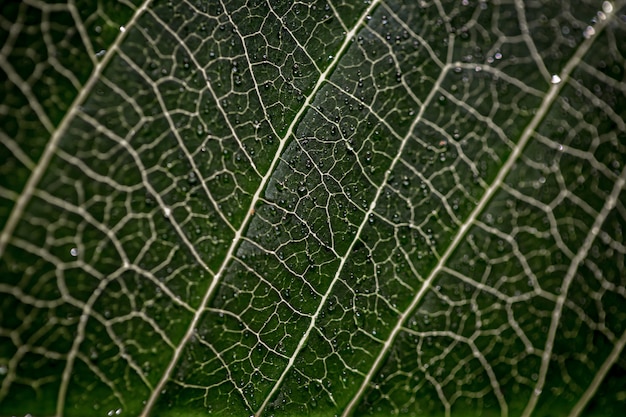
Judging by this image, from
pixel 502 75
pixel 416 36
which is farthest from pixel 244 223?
pixel 502 75

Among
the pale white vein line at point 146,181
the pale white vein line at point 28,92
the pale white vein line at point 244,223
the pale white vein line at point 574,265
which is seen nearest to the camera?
the pale white vein line at point 28,92

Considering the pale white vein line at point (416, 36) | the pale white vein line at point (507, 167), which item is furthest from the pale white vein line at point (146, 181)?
the pale white vein line at point (416, 36)

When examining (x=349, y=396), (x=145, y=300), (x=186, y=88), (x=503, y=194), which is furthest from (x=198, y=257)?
(x=503, y=194)

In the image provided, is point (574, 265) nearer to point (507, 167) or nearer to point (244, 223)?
point (507, 167)

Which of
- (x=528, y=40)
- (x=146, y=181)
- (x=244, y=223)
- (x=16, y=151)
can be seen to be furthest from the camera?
(x=528, y=40)

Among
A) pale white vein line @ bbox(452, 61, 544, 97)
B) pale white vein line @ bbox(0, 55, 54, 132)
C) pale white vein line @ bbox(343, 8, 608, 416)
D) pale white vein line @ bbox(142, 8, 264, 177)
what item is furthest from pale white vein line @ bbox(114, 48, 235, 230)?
pale white vein line @ bbox(452, 61, 544, 97)

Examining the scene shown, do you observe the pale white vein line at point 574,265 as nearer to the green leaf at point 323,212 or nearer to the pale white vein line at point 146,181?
the green leaf at point 323,212

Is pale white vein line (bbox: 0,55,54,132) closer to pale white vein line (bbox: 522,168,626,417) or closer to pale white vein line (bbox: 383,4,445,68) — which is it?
pale white vein line (bbox: 383,4,445,68)
